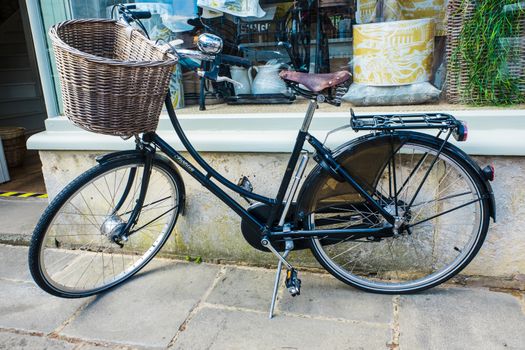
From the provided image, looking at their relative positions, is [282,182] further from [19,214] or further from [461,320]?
[19,214]

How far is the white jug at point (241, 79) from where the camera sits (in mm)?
2979

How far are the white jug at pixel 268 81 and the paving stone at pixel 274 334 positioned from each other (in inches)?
60.8

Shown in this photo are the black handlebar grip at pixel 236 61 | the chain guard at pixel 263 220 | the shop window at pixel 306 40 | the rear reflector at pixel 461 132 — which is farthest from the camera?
the black handlebar grip at pixel 236 61

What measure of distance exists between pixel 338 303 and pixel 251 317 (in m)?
0.49

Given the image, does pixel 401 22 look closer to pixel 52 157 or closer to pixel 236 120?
pixel 236 120

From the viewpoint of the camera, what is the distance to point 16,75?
254 inches

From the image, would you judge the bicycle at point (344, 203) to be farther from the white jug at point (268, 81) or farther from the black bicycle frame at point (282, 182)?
the white jug at point (268, 81)

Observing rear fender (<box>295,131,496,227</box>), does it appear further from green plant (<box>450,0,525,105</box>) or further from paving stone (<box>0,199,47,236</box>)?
paving stone (<box>0,199,47,236</box>)

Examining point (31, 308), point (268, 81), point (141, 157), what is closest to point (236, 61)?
point (268, 81)

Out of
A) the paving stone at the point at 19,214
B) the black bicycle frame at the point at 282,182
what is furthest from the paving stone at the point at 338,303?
the paving stone at the point at 19,214

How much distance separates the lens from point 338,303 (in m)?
2.25

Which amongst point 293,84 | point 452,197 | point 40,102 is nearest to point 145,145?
point 293,84

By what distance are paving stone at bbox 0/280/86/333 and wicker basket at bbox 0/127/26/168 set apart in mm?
2771

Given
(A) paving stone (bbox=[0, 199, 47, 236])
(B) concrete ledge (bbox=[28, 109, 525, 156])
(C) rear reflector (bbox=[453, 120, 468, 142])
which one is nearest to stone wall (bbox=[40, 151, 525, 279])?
(B) concrete ledge (bbox=[28, 109, 525, 156])
